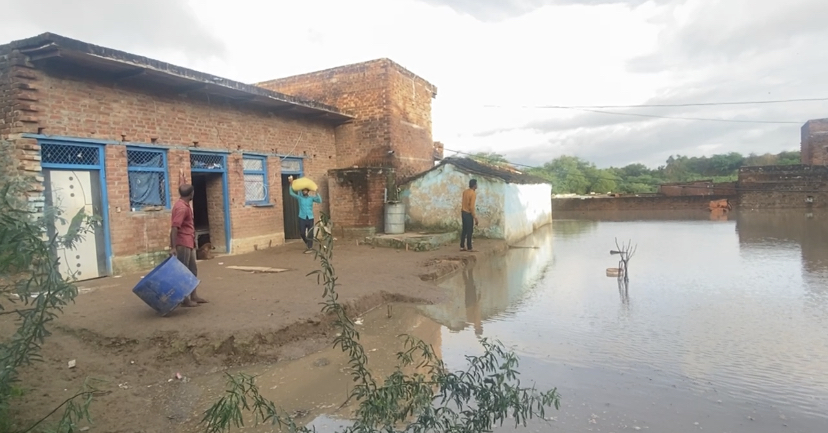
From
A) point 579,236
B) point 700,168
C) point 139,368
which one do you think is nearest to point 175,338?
point 139,368

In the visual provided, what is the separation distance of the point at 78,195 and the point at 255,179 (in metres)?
4.29

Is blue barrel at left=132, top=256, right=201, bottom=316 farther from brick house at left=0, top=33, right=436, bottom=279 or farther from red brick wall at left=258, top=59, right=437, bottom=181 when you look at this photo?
red brick wall at left=258, top=59, right=437, bottom=181

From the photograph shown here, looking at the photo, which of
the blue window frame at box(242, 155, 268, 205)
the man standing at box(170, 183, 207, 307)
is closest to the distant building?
the blue window frame at box(242, 155, 268, 205)

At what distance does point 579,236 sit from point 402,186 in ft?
22.2

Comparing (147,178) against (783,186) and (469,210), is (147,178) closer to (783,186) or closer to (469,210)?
(469,210)

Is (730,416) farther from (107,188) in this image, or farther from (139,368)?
(107,188)

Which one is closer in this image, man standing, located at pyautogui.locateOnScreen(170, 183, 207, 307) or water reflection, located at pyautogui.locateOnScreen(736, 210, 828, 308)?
man standing, located at pyautogui.locateOnScreen(170, 183, 207, 307)

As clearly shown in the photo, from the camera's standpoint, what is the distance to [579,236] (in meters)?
17.0

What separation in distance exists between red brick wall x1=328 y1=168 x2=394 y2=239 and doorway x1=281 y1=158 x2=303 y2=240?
38.2 inches

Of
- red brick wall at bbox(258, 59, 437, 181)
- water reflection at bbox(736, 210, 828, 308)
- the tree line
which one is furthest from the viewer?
the tree line

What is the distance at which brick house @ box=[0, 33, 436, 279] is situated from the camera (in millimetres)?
7555

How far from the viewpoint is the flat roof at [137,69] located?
284 inches

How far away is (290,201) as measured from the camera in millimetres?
13859

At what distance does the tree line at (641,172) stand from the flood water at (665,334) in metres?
28.6
